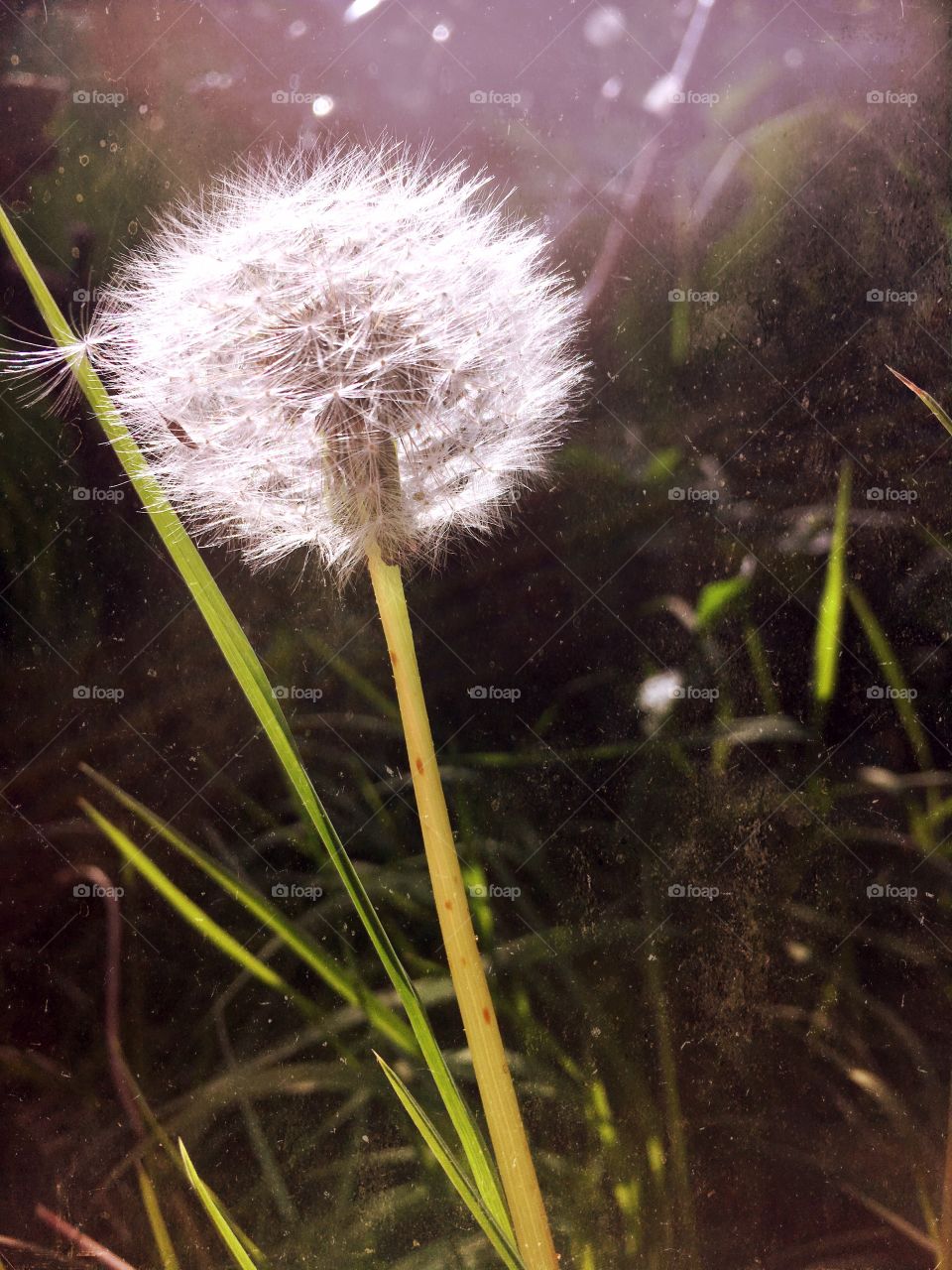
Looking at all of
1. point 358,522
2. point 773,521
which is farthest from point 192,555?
point 773,521

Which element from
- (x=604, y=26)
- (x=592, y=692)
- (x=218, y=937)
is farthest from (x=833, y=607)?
(x=218, y=937)

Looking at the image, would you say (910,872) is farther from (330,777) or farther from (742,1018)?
(330,777)

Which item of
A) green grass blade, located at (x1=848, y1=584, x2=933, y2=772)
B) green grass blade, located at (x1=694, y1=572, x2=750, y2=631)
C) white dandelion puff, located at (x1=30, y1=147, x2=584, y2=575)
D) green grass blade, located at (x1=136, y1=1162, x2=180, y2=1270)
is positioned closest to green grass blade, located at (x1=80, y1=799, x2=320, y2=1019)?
green grass blade, located at (x1=136, y1=1162, x2=180, y2=1270)

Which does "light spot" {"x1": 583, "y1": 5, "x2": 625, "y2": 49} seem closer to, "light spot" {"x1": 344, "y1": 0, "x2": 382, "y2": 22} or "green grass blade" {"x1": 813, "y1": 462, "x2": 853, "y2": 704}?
"light spot" {"x1": 344, "y1": 0, "x2": 382, "y2": 22}

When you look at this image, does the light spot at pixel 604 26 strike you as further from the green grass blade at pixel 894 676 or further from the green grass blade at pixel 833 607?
the green grass blade at pixel 894 676

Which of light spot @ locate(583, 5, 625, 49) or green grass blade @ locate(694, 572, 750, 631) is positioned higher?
light spot @ locate(583, 5, 625, 49)

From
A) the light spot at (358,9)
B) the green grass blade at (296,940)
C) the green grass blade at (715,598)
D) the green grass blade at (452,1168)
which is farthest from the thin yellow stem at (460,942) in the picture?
the light spot at (358,9)
